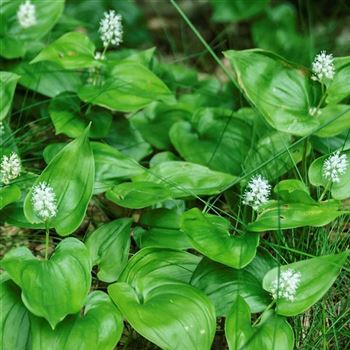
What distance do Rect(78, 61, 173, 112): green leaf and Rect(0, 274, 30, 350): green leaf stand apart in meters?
0.87

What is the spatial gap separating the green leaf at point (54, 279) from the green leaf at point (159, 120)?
945 millimetres

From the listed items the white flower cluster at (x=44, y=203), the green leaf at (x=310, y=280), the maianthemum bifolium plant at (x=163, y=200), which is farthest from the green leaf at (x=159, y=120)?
the green leaf at (x=310, y=280)

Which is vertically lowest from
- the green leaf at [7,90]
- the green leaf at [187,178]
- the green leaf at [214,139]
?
the green leaf at [214,139]

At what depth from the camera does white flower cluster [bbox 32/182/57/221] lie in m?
2.09

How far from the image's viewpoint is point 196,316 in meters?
2.01

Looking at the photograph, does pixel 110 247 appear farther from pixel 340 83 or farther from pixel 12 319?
pixel 340 83

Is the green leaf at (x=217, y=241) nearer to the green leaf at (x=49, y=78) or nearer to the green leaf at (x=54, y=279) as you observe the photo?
the green leaf at (x=54, y=279)

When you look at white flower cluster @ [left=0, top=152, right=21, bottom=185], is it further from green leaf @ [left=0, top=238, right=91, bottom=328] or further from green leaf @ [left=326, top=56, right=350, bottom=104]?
green leaf @ [left=326, top=56, right=350, bottom=104]

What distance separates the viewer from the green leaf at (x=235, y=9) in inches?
159

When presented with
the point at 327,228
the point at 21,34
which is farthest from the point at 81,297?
the point at 21,34

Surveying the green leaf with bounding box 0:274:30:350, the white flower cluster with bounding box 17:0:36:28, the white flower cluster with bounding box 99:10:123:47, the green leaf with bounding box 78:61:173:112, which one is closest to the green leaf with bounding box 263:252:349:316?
the green leaf with bounding box 0:274:30:350

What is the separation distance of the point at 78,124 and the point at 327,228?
106cm

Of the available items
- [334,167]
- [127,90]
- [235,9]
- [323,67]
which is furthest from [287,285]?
[235,9]

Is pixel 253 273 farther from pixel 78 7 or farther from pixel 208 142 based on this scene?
pixel 78 7
